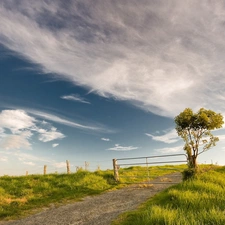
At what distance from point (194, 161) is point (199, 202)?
7.89 meters

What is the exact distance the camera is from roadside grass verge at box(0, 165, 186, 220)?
12641mm

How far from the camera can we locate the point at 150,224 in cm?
612

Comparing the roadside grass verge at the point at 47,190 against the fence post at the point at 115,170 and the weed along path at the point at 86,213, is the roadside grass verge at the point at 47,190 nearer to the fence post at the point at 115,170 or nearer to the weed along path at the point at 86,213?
the fence post at the point at 115,170

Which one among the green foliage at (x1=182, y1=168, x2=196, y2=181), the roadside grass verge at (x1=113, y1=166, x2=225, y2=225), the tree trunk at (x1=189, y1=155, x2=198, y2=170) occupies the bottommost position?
the roadside grass verge at (x1=113, y1=166, x2=225, y2=225)

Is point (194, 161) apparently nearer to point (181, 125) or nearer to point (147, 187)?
point (147, 187)

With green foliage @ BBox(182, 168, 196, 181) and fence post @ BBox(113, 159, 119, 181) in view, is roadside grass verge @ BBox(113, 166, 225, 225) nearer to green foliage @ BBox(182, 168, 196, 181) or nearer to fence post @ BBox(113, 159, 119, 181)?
green foliage @ BBox(182, 168, 196, 181)

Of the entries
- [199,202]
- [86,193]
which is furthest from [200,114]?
[199,202]

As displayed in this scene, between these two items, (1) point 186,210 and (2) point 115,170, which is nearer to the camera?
(1) point 186,210

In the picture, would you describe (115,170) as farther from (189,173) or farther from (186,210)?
(186,210)

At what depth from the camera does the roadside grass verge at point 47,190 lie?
12641mm

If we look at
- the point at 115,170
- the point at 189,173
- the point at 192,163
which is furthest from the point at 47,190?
the point at 192,163

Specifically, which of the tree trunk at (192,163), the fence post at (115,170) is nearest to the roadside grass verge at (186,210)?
the tree trunk at (192,163)

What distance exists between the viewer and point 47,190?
16.3 metres

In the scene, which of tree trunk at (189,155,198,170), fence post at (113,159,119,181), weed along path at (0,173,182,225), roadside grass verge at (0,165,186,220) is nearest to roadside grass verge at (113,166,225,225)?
weed along path at (0,173,182,225)
